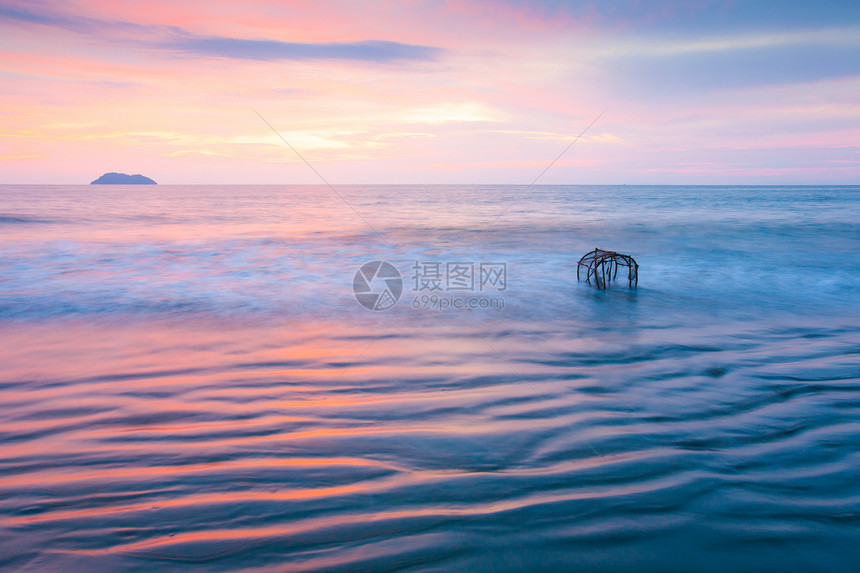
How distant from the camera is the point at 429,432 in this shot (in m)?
4.34

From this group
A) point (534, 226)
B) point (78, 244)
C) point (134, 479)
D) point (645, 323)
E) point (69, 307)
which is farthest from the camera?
point (534, 226)

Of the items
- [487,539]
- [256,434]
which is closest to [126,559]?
[256,434]

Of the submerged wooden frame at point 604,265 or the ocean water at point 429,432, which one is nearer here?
the ocean water at point 429,432

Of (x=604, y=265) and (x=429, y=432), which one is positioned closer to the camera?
(x=429, y=432)

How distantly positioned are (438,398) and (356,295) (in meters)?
6.24

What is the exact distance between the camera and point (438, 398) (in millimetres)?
5141

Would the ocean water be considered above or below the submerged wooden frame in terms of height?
below

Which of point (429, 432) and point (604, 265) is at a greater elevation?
point (604, 265)

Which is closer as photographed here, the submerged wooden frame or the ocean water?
the ocean water

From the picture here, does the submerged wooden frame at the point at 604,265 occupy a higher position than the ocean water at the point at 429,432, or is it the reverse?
the submerged wooden frame at the point at 604,265

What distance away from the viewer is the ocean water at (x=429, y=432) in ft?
9.59

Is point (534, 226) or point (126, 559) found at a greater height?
point (534, 226)

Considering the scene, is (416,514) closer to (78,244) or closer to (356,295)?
(356,295)

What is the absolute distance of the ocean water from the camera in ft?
9.59
